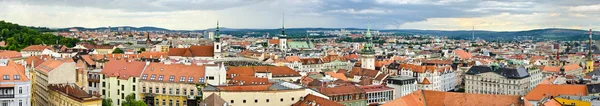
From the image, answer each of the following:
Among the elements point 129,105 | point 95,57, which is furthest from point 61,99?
point 95,57

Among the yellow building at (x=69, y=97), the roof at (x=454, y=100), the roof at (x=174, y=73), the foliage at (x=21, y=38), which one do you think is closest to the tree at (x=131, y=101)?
the roof at (x=174, y=73)

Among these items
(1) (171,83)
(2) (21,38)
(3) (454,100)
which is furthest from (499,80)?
(2) (21,38)

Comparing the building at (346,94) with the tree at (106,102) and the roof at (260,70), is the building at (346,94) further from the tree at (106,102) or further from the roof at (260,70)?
the roof at (260,70)

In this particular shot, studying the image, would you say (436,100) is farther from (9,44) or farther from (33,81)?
(9,44)

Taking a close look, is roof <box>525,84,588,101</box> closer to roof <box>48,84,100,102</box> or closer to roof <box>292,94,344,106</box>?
roof <box>292,94,344,106</box>

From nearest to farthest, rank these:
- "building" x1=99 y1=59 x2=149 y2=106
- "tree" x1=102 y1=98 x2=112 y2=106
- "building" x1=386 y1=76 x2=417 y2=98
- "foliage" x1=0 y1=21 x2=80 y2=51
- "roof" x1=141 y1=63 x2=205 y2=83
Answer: "tree" x1=102 y1=98 x2=112 y2=106 → "roof" x1=141 y1=63 x2=205 y2=83 → "building" x1=99 y1=59 x2=149 y2=106 → "building" x1=386 y1=76 x2=417 y2=98 → "foliage" x1=0 y1=21 x2=80 y2=51

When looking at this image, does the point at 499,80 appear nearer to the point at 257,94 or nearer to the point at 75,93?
the point at 257,94

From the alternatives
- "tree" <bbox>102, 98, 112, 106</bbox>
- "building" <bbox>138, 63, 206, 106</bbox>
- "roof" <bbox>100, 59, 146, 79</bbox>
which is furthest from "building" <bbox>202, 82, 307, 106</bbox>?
"roof" <bbox>100, 59, 146, 79</bbox>
